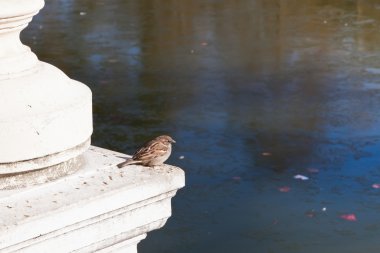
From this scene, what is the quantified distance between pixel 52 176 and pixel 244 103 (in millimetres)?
6924

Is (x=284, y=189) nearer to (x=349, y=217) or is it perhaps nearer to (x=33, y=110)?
(x=349, y=217)

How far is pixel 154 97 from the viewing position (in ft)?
30.1

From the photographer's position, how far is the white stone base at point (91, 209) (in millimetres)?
1878

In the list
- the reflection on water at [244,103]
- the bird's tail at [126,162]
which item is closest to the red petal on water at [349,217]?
the reflection on water at [244,103]

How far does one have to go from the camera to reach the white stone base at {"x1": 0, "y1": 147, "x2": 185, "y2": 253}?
Answer: 6.16ft

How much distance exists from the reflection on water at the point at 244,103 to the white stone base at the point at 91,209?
3.48m

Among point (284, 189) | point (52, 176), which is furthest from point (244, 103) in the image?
point (52, 176)

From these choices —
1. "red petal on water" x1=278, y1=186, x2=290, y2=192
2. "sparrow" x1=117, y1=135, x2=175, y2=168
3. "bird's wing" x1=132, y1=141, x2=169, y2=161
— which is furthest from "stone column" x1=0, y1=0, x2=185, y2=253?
"red petal on water" x1=278, y1=186, x2=290, y2=192

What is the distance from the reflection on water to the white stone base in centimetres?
348

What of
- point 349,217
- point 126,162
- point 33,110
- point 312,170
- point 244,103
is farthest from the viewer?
point 244,103

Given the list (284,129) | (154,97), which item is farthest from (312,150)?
(154,97)

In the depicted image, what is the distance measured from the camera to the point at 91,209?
1.96 meters

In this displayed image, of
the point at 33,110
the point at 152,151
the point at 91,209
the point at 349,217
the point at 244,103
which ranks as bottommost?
the point at 244,103

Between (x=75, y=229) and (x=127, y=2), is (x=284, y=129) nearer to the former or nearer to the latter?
(x=75, y=229)
